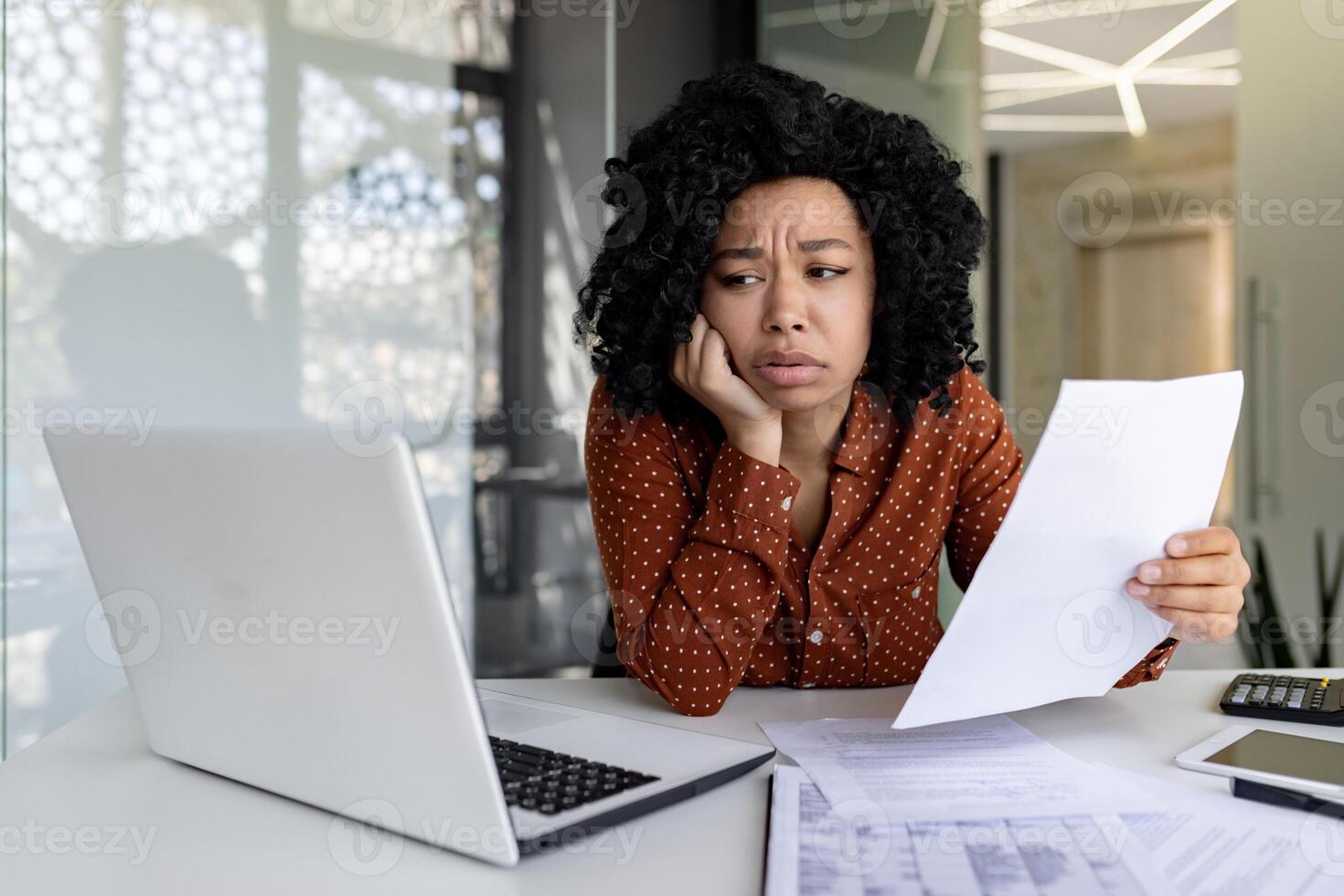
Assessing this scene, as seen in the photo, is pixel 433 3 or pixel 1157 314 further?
pixel 1157 314

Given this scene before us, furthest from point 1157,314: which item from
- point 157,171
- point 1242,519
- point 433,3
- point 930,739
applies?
point 930,739

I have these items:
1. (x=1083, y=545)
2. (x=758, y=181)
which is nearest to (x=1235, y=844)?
(x=1083, y=545)

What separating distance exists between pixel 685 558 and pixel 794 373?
242mm

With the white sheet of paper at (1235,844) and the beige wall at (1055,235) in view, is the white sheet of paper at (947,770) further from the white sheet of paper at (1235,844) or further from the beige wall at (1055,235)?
the beige wall at (1055,235)

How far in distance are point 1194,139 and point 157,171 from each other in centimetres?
668

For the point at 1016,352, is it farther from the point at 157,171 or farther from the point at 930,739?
the point at 930,739

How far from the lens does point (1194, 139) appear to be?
7.00 metres

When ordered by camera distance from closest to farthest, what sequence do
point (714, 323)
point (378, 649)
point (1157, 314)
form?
point (378, 649)
point (714, 323)
point (1157, 314)

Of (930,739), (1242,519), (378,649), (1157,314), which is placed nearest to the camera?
(378,649)

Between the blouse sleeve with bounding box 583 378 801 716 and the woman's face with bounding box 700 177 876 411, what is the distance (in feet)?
0.37

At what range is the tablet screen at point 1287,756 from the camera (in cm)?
80

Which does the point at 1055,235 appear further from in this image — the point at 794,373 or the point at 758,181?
the point at 794,373

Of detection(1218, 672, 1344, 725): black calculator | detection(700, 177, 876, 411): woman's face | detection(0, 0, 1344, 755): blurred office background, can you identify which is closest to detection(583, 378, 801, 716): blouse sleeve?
detection(700, 177, 876, 411): woman's face

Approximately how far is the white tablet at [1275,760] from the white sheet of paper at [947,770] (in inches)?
3.5
